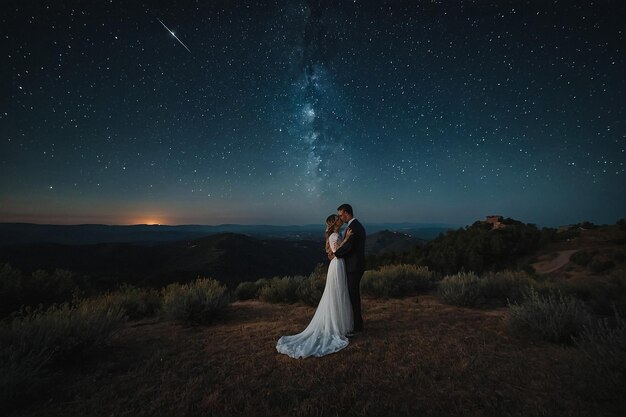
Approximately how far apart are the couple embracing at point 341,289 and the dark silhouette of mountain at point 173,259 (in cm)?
4101

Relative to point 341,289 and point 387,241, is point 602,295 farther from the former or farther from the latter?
point 387,241

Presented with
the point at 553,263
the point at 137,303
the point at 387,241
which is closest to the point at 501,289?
the point at 137,303

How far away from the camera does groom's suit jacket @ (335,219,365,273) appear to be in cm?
542

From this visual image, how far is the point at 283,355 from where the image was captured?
14.7 ft

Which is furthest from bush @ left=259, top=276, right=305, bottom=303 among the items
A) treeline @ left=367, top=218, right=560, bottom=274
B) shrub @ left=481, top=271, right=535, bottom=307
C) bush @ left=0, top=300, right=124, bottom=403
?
treeline @ left=367, top=218, right=560, bottom=274

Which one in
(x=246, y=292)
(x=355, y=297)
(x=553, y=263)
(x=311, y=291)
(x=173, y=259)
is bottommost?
(x=173, y=259)

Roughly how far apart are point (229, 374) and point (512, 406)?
335cm

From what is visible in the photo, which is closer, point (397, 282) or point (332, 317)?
point (332, 317)

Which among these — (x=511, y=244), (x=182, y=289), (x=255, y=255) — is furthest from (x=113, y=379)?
(x=255, y=255)

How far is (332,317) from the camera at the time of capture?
5.30 metres

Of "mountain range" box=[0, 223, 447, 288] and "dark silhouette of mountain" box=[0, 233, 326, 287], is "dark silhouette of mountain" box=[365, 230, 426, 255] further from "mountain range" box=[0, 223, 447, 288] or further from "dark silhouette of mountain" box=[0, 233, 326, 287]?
"dark silhouette of mountain" box=[0, 233, 326, 287]

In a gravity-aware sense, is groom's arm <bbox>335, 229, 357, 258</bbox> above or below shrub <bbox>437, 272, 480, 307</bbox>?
above

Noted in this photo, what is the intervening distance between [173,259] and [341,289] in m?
66.6

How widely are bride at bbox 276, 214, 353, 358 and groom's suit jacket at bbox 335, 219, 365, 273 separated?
9 cm
